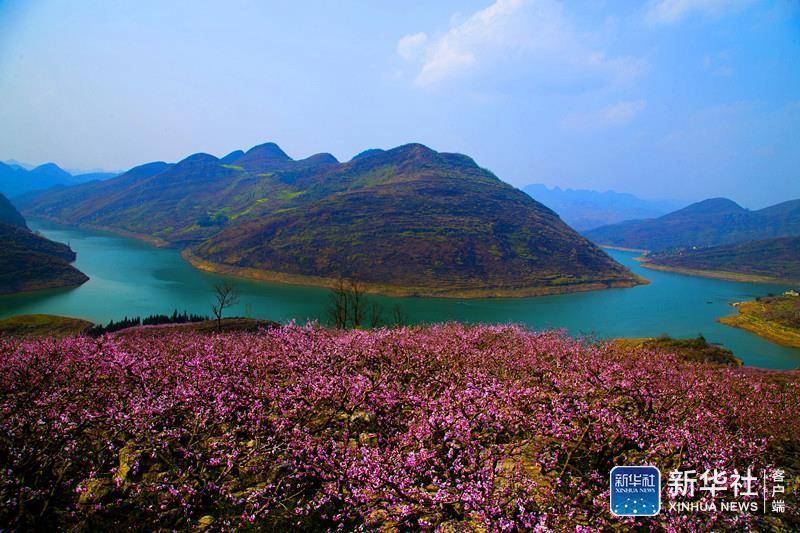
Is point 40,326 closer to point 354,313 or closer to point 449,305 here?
point 354,313

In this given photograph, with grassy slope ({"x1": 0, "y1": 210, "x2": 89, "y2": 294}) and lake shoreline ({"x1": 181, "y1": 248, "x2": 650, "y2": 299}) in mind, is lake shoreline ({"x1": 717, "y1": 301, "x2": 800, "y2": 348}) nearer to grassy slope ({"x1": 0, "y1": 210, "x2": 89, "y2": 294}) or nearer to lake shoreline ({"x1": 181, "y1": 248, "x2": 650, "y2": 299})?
lake shoreline ({"x1": 181, "y1": 248, "x2": 650, "y2": 299})

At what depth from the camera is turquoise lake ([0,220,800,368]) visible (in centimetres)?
8306

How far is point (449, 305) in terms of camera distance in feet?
351

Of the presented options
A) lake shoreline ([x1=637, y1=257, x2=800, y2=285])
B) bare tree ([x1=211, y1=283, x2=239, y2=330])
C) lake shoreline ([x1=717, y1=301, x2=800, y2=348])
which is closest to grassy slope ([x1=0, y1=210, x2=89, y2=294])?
bare tree ([x1=211, y1=283, x2=239, y2=330])

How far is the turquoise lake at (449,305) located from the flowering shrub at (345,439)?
56080mm

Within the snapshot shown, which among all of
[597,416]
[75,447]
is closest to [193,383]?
[75,447]

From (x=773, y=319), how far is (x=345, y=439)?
116349 millimetres

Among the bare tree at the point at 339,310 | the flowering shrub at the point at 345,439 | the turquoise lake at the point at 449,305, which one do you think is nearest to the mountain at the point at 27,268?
the turquoise lake at the point at 449,305

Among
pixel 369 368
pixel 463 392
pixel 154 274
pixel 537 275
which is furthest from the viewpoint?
pixel 537 275

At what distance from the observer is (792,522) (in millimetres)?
7348

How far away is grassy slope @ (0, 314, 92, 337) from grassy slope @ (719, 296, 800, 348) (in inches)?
4453

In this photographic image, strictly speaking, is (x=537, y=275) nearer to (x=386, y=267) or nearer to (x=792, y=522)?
(x=386, y=267)

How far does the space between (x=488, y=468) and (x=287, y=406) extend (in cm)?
476

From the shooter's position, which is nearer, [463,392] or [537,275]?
[463,392]
